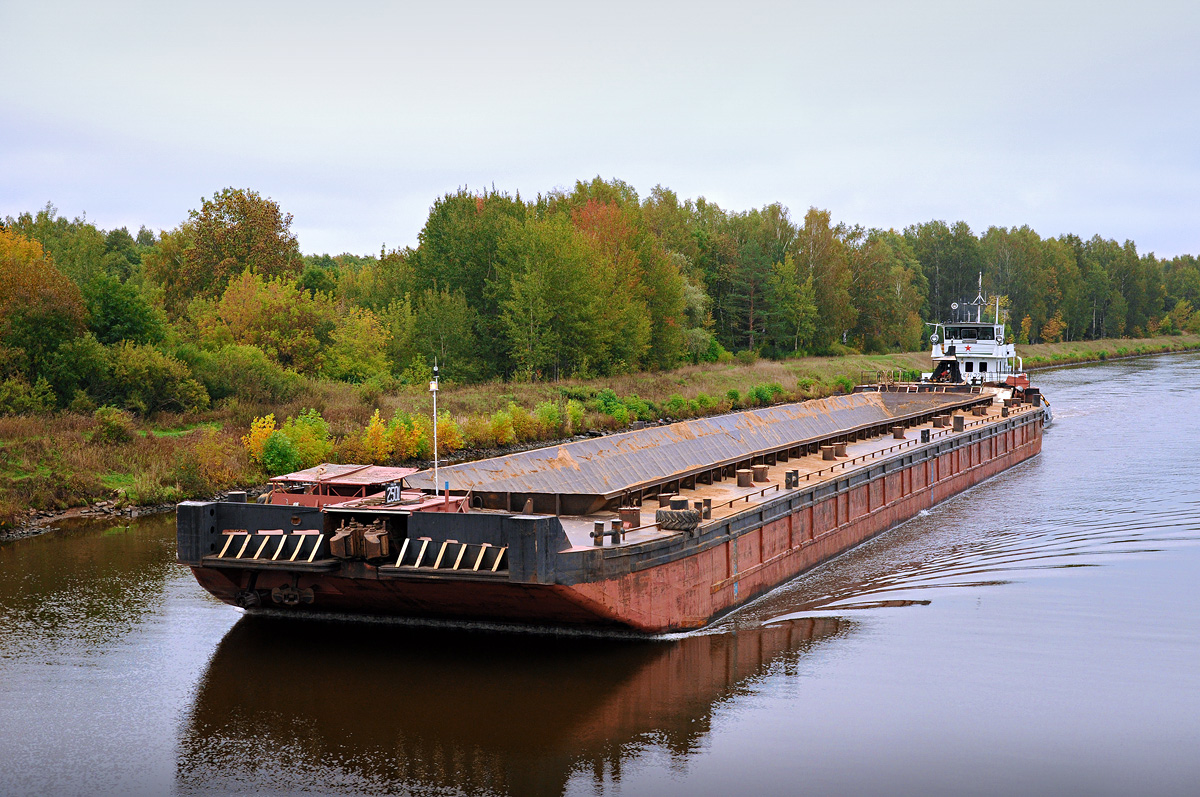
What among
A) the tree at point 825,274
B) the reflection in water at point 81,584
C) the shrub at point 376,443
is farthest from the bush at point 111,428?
the tree at point 825,274

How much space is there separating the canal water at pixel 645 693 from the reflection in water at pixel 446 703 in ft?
0.12

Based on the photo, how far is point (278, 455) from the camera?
29.4m

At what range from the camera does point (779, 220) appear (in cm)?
7975

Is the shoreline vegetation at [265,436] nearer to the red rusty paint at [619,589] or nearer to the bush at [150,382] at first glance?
the bush at [150,382]

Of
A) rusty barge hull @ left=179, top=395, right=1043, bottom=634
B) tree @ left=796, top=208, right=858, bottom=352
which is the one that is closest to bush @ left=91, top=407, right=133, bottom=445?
rusty barge hull @ left=179, top=395, right=1043, bottom=634

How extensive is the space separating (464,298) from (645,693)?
37641 millimetres

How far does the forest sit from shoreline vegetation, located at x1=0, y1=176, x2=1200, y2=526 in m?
0.13

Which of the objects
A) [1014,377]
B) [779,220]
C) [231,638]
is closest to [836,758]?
[231,638]

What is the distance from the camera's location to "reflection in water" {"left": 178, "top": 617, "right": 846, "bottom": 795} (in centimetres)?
1097

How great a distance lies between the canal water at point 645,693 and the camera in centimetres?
1098

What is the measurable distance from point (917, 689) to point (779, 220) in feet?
228

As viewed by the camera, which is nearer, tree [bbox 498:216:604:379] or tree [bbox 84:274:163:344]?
tree [bbox 84:274:163:344]

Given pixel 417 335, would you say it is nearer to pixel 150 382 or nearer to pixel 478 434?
pixel 478 434

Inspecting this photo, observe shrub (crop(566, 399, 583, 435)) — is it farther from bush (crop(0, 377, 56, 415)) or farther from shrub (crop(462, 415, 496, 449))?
bush (crop(0, 377, 56, 415))
